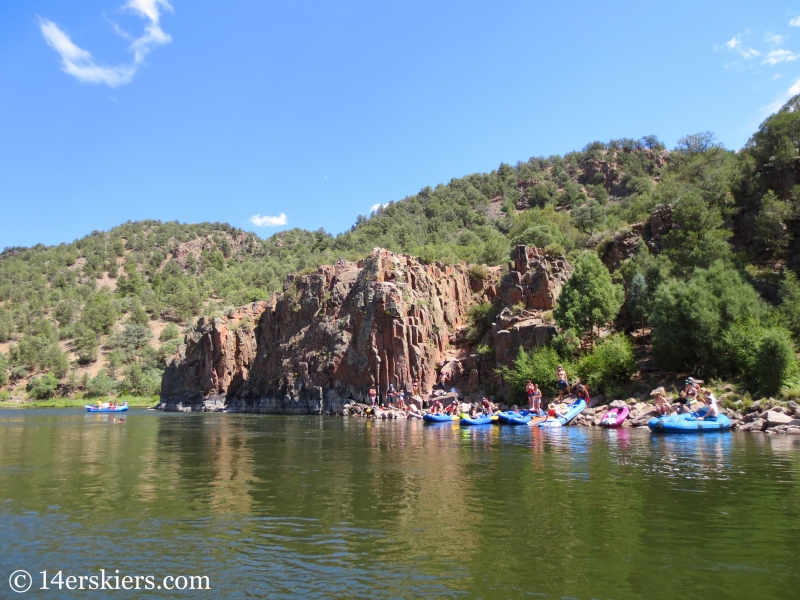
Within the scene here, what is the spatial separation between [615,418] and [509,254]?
168ft

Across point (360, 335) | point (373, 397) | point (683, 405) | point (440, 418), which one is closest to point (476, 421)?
point (440, 418)

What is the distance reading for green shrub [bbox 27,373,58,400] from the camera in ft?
360

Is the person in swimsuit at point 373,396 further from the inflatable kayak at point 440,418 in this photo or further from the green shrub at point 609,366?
the green shrub at point 609,366

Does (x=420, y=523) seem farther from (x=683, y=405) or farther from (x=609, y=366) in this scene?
(x=609, y=366)

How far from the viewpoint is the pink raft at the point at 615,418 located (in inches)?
1572

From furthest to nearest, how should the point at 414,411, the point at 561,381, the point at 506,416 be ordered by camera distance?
the point at 414,411
the point at 561,381
the point at 506,416

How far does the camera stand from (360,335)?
235ft

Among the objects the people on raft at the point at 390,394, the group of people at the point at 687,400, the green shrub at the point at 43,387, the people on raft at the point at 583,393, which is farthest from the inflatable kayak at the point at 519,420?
the green shrub at the point at 43,387

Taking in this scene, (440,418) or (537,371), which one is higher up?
(537,371)

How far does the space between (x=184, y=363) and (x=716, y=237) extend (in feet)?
264

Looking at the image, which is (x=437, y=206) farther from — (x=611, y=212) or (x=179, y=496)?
(x=179, y=496)

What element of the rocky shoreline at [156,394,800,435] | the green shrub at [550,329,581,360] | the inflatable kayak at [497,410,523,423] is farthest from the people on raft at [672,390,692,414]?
the green shrub at [550,329,581,360]

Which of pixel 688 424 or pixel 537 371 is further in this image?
pixel 537 371

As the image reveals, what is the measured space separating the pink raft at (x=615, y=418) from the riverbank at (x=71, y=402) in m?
89.9
